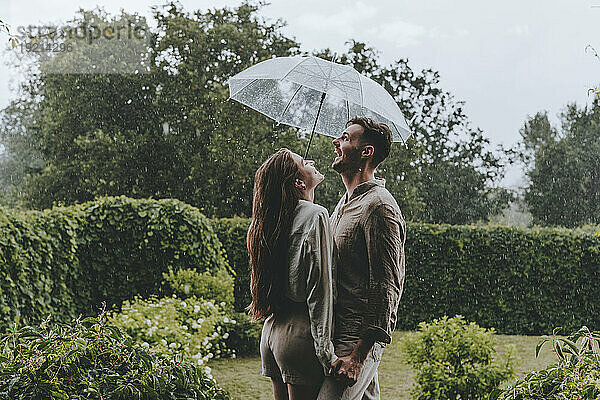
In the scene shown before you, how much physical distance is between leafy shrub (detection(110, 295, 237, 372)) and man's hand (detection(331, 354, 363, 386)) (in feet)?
8.42

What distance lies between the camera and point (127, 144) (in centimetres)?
1784

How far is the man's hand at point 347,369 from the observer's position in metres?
2.23

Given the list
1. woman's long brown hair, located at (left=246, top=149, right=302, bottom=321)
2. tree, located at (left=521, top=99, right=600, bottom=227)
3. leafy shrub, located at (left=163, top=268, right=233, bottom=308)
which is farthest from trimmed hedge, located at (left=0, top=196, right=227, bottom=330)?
tree, located at (left=521, top=99, right=600, bottom=227)

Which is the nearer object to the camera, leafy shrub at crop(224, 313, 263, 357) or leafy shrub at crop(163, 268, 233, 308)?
leafy shrub at crop(163, 268, 233, 308)

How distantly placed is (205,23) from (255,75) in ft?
53.4

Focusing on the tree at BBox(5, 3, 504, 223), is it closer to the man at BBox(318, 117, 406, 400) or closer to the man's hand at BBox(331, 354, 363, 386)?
the man at BBox(318, 117, 406, 400)

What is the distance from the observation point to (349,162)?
2498 millimetres

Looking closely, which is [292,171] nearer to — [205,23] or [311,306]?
[311,306]

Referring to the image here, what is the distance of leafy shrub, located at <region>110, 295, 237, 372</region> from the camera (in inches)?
196

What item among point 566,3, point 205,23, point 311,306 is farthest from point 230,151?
point 566,3

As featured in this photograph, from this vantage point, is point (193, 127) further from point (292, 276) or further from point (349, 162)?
point (292, 276)

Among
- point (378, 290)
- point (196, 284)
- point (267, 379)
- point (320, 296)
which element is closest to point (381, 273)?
point (378, 290)

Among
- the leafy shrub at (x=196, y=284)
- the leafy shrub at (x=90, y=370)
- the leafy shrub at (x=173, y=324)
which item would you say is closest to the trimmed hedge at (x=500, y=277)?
the leafy shrub at (x=196, y=284)

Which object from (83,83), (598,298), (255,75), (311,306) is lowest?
(598,298)
